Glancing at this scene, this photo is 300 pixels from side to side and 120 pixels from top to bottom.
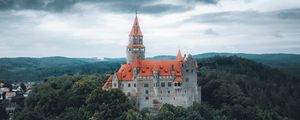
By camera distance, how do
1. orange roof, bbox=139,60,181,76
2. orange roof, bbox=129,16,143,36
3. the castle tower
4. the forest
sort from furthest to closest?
orange roof, bbox=129,16,143,36, the castle tower, orange roof, bbox=139,60,181,76, the forest

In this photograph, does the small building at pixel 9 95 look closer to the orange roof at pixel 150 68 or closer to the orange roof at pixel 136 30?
the orange roof at pixel 136 30

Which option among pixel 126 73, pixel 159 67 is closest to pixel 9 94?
pixel 126 73

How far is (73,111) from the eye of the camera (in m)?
102

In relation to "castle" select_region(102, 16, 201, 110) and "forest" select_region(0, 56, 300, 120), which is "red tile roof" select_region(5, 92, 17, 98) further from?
"castle" select_region(102, 16, 201, 110)

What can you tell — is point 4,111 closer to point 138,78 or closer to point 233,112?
point 138,78

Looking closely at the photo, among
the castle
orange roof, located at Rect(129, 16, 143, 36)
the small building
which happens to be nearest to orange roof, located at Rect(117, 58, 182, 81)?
the castle

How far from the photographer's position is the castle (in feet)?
331

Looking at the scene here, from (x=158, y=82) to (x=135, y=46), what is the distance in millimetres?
10655

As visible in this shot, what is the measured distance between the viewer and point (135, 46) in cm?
10594

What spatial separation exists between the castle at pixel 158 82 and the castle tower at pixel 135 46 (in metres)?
3.07

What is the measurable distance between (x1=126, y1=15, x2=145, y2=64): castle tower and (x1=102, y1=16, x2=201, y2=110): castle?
121 inches

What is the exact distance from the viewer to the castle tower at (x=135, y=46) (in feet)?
348

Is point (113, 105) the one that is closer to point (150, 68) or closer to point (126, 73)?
point (126, 73)

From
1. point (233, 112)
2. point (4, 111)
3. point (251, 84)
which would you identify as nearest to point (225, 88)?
point (233, 112)
